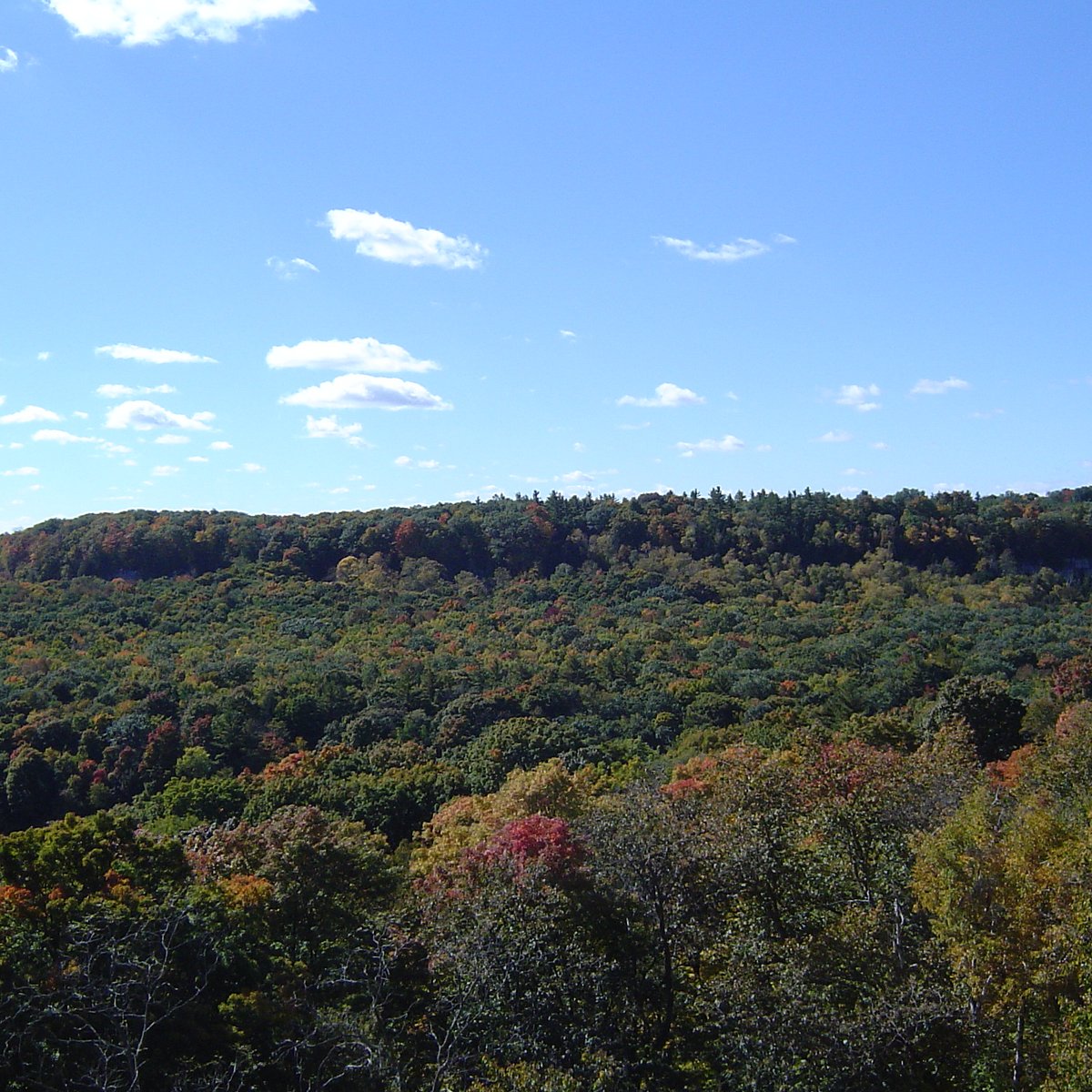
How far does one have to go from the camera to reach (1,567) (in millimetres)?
63344

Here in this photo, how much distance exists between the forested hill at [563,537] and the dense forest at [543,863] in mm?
14314

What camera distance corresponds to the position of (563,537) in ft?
241

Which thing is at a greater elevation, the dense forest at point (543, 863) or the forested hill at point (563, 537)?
the forested hill at point (563, 537)

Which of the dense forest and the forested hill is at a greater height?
the forested hill

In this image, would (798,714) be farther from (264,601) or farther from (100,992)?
(264,601)

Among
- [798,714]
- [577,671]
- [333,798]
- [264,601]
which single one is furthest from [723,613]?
[333,798]

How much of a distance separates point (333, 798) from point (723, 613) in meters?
35.2

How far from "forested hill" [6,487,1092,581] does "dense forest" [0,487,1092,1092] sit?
14.3m

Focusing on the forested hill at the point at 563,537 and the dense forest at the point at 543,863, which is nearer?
the dense forest at the point at 543,863

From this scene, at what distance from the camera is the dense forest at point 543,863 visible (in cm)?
1188

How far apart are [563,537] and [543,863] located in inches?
2311

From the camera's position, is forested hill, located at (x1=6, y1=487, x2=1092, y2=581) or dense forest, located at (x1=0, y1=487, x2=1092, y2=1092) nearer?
dense forest, located at (x1=0, y1=487, x2=1092, y2=1092)

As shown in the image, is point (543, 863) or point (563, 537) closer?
point (543, 863)

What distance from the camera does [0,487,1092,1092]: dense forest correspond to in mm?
11883
